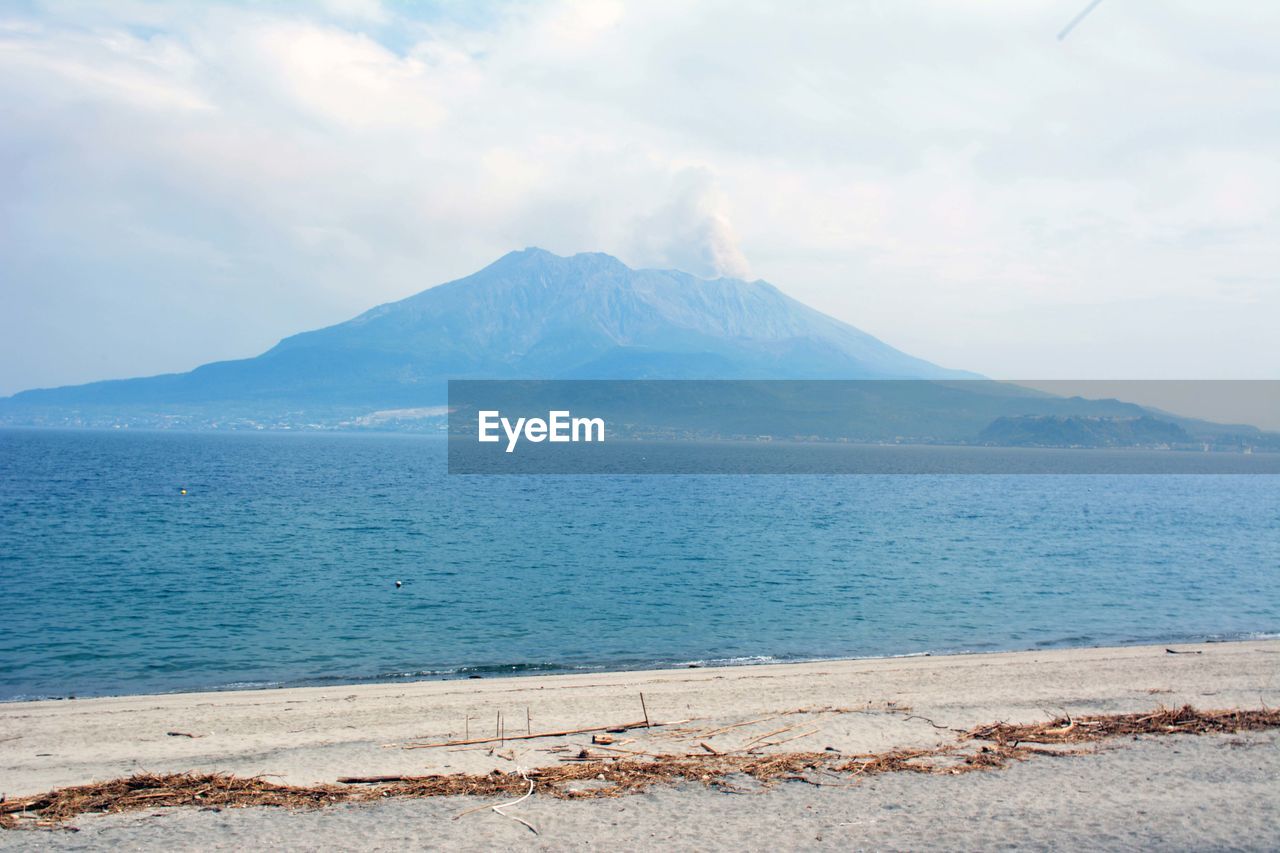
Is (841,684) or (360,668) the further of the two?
(360,668)

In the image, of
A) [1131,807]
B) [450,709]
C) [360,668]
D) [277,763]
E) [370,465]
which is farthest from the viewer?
[370,465]

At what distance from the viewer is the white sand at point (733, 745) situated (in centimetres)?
895

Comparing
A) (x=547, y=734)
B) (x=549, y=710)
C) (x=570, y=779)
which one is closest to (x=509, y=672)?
(x=549, y=710)

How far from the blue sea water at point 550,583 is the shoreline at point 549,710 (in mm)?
3306

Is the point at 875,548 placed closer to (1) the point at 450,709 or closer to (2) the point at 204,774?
(1) the point at 450,709

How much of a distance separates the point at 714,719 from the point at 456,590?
19.6 metres

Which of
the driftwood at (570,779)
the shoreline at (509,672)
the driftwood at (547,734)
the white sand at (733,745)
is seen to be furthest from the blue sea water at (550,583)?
the driftwood at (570,779)

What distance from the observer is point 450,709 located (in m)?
16.1

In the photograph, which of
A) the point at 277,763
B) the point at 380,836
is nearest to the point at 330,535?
the point at 277,763

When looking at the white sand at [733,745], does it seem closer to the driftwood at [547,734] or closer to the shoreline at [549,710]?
the shoreline at [549,710]

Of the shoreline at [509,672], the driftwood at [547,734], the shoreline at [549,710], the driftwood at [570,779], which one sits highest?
the driftwood at [570,779]

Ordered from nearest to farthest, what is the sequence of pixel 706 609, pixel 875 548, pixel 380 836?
pixel 380 836, pixel 706 609, pixel 875 548

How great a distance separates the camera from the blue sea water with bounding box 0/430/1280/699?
23.5 m

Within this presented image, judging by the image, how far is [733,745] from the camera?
41.7 feet
